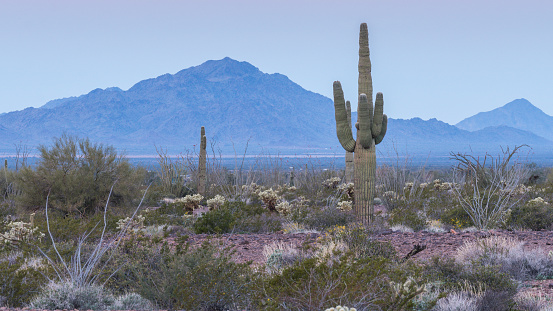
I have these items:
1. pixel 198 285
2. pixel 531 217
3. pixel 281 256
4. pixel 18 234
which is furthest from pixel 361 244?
pixel 531 217

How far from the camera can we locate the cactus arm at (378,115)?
44.7 feet

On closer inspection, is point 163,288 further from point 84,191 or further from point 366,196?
point 84,191

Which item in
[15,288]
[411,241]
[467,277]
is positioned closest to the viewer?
[15,288]

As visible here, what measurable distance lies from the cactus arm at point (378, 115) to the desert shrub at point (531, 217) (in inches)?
150

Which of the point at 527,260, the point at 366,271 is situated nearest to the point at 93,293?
the point at 366,271

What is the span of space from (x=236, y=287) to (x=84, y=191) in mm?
9931

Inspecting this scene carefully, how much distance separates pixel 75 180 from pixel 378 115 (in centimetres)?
822

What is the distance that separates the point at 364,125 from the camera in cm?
1333

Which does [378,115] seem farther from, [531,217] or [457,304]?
[457,304]

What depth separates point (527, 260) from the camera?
8375mm

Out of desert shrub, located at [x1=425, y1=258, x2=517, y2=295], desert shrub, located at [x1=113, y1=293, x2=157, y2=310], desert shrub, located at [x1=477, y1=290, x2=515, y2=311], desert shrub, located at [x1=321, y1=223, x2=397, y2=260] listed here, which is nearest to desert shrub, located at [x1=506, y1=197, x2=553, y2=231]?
desert shrub, located at [x1=321, y1=223, x2=397, y2=260]

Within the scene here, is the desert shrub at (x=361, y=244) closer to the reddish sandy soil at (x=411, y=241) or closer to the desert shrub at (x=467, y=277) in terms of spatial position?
the reddish sandy soil at (x=411, y=241)

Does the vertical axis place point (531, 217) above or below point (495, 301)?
above

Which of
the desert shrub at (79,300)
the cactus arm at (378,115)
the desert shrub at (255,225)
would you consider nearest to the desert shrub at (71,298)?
the desert shrub at (79,300)
